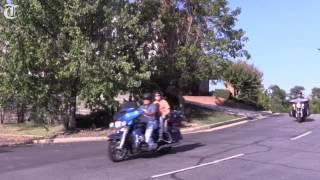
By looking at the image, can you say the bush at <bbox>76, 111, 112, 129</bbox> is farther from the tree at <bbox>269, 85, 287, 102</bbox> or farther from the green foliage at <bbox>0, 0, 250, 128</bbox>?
the tree at <bbox>269, 85, 287, 102</bbox>

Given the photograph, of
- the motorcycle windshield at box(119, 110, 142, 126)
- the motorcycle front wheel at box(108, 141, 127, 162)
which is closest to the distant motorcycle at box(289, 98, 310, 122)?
the motorcycle windshield at box(119, 110, 142, 126)

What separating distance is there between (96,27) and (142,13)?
101 inches

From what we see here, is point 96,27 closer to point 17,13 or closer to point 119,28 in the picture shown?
point 119,28

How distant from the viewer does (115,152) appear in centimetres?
1459

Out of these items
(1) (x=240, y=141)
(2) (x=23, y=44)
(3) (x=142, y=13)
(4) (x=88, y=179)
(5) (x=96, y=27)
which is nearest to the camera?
(4) (x=88, y=179)

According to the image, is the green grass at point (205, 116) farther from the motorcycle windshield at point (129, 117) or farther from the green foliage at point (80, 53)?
the motorcycle windshield at point (129, 117)

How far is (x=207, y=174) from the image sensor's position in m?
12.4

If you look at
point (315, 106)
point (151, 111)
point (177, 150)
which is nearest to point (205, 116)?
point (177, 150)

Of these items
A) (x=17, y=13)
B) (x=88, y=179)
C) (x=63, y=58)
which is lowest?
(x=88, y=179)

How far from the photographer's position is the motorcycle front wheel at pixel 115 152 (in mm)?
14562

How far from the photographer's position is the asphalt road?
1238 cm

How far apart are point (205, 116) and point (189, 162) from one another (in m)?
16.1

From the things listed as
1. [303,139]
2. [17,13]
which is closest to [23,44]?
[17,13]

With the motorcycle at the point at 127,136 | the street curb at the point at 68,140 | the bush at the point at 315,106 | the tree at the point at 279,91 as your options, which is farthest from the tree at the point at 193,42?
the tree at the point at 279,91
